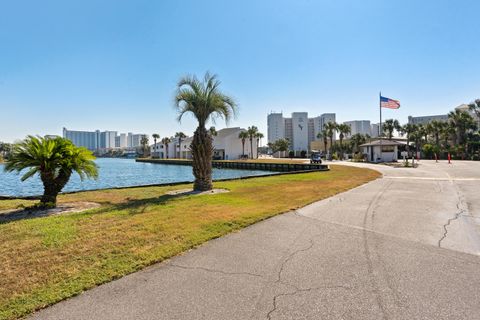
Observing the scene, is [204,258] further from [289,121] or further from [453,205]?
[289,121]

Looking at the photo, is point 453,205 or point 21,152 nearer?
point 21,152

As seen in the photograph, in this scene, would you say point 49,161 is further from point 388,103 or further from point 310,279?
point 388,103

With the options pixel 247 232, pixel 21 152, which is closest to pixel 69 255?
pixel 247 232

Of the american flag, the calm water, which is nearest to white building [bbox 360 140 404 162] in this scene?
the american flag

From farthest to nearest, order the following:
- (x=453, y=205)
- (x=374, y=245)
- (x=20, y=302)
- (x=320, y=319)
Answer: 1. (x=453, y=205)
2. (x=374, y=245)
3. (x=20, y=302)
4. (x=320, y=319)

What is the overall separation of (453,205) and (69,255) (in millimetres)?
10963

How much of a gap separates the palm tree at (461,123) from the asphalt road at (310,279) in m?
67.5

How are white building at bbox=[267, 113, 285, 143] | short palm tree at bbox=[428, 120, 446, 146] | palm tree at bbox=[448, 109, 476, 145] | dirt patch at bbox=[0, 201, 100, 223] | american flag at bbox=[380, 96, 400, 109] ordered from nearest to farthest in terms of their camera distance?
dirt patch at bbox=[0, 201, 100, 223] → american flag at bbox=[380, 96, 400, 109] → palm tree at bbox=[448, 109, 476, 145] → short palm tree at bbox=[428, 120, 446, 146] → white building at bbox=[267, 113, 285, 143]

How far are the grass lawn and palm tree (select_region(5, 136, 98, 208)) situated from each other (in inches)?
80.7

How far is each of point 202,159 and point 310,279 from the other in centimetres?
1032

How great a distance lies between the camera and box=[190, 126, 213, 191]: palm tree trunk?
13.6m

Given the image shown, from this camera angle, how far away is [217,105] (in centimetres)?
1388

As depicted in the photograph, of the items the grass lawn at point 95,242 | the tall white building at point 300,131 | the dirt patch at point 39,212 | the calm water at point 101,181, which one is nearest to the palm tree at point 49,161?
the dirt patch at point 39,212

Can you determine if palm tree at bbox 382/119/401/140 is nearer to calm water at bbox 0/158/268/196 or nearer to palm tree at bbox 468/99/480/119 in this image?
palm tree at bbox 468/99/480/119
